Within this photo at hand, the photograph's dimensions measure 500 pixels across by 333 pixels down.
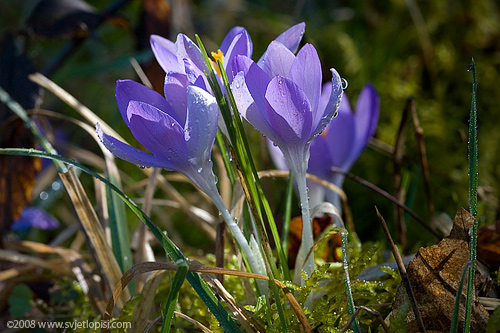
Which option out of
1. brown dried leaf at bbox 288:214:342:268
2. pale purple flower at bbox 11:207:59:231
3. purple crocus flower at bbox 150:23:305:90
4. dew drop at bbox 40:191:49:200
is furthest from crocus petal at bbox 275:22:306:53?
dew drop at bbox 40:191:49:200

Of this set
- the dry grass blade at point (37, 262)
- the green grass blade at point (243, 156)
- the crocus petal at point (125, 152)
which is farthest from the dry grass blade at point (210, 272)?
the dry grass blade at point (37, 262)

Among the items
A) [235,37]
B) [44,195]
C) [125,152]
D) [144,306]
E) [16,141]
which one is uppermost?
[235,37]

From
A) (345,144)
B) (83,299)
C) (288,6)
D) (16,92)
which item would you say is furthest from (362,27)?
(83,299)

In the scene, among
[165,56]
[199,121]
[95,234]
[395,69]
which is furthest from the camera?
[395,69]

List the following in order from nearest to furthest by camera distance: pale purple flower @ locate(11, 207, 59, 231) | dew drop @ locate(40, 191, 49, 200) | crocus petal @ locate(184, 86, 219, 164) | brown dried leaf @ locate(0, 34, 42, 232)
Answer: crocus petal @ locate(184, 86, 219, 164), brown dried leaf @ locate(0, 34, 42, 232), pale purple flower @ locate(11, 207, 59, 231), dew drop @ locate(40, 191, 49, 200)

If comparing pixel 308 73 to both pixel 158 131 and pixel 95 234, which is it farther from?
→ pixel 95 234

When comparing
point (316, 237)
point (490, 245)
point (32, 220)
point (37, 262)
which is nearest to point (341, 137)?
point (316, 237)

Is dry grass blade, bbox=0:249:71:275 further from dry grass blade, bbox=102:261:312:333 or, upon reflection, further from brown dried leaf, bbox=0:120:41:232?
dry grass blade, bbox=102:261:312:333

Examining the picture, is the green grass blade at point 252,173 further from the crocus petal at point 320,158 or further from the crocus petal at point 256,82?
the crocus petal at point 320,158
